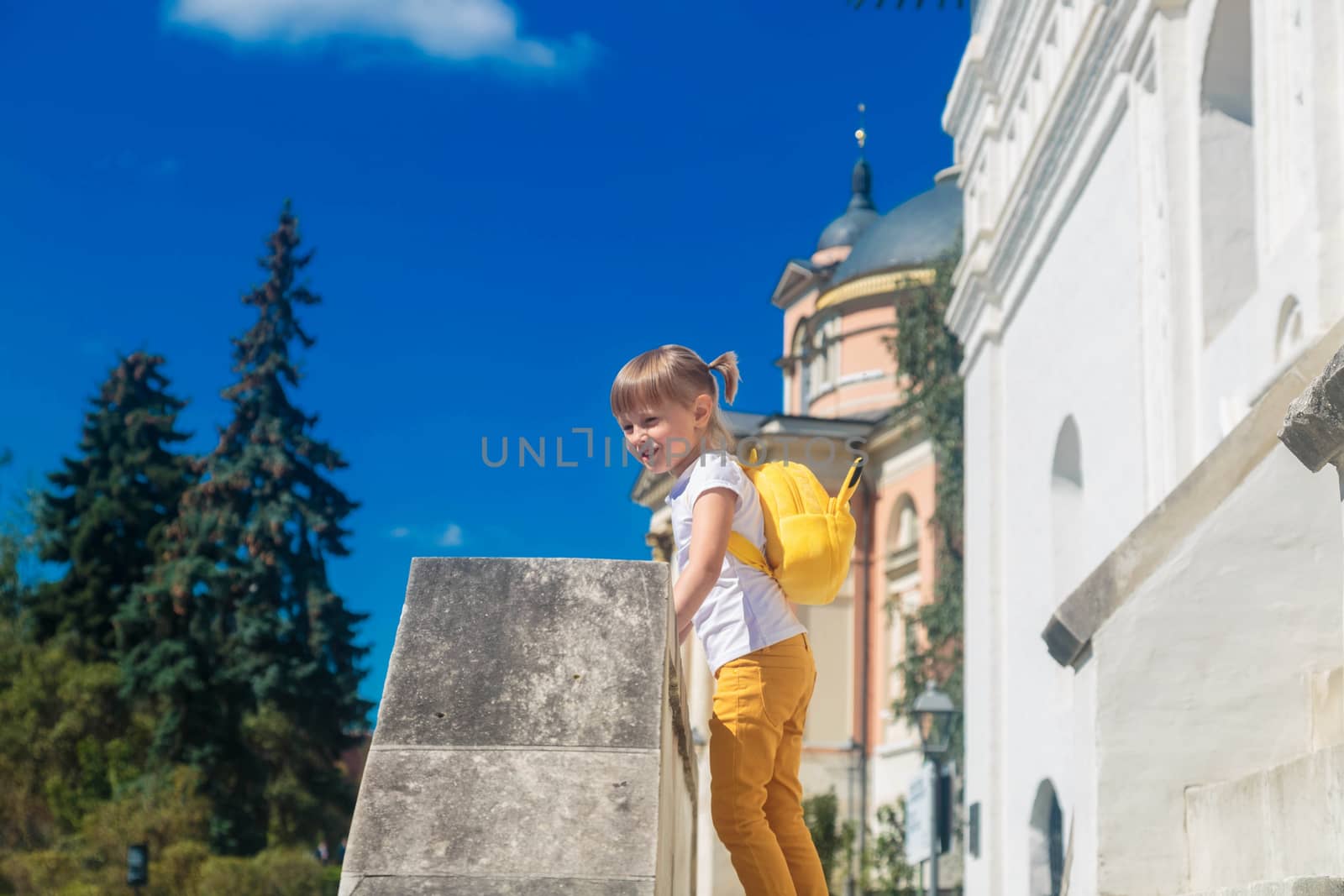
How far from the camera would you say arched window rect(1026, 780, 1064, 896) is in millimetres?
15875

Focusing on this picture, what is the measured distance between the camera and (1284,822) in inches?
193

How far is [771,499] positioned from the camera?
4426mm

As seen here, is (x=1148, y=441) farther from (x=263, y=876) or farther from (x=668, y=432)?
(x=263, y=876)

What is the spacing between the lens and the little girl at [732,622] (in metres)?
4.17

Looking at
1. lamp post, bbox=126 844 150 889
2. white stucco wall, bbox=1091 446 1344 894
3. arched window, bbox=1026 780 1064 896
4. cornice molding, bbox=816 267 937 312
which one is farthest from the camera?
cornice molding, bbox=816 267 937 312

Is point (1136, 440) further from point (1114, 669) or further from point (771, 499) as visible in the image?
point (771, 499)

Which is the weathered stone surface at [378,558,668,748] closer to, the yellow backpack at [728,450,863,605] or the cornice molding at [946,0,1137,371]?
the yellow backpack at [728,450,863,605]

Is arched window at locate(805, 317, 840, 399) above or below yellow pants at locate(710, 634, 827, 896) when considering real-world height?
above

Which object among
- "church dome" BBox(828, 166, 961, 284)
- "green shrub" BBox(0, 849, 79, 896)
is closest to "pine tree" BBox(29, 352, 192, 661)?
"green shrub" BBox(0, 849, 79, 896)

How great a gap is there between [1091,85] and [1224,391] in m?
4.44

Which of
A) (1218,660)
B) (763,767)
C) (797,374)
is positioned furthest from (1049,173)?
(797,374)

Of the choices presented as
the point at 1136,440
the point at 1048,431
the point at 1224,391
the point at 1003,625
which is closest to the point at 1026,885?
the point at 1003,625

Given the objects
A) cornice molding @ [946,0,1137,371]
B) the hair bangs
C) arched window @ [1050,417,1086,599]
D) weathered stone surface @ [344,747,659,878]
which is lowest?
weathered stone surface @ [344,747,659,878]

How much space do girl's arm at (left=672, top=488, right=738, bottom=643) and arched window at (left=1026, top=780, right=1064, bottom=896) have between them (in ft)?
40.9
